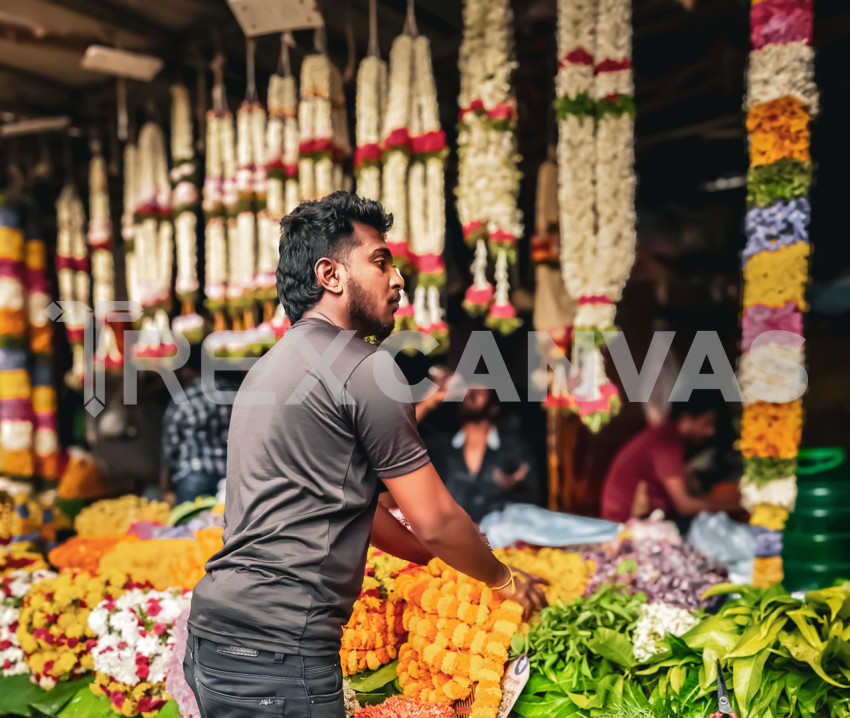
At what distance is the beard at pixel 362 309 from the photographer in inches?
59.0

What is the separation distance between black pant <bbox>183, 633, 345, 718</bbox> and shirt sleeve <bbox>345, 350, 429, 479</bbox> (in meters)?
0.41

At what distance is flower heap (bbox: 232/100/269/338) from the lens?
3574mm

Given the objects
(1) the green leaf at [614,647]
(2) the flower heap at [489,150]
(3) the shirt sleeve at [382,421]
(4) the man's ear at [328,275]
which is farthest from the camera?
(2) the flower heap at [489,150]

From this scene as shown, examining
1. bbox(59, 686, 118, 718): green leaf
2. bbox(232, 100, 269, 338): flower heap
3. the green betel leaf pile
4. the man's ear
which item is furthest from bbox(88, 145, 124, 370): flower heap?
the green betel leaf pile

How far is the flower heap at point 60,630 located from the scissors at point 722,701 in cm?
207

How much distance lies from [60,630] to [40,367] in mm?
2128

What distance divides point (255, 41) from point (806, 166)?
114 inches

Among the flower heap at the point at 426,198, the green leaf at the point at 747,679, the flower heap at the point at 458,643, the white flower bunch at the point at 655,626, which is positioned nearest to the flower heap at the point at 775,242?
the white flower bunch at the point at 655,626

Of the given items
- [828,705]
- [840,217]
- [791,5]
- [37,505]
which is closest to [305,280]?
[828,705]

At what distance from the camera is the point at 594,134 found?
9.11 feet

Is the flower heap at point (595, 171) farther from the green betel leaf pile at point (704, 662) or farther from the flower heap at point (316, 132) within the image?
the flower heap at point (316, 132)

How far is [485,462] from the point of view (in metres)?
3.86

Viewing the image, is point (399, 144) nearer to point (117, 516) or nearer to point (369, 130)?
point (369, 130)

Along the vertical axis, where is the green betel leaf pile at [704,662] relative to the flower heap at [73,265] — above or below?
below
